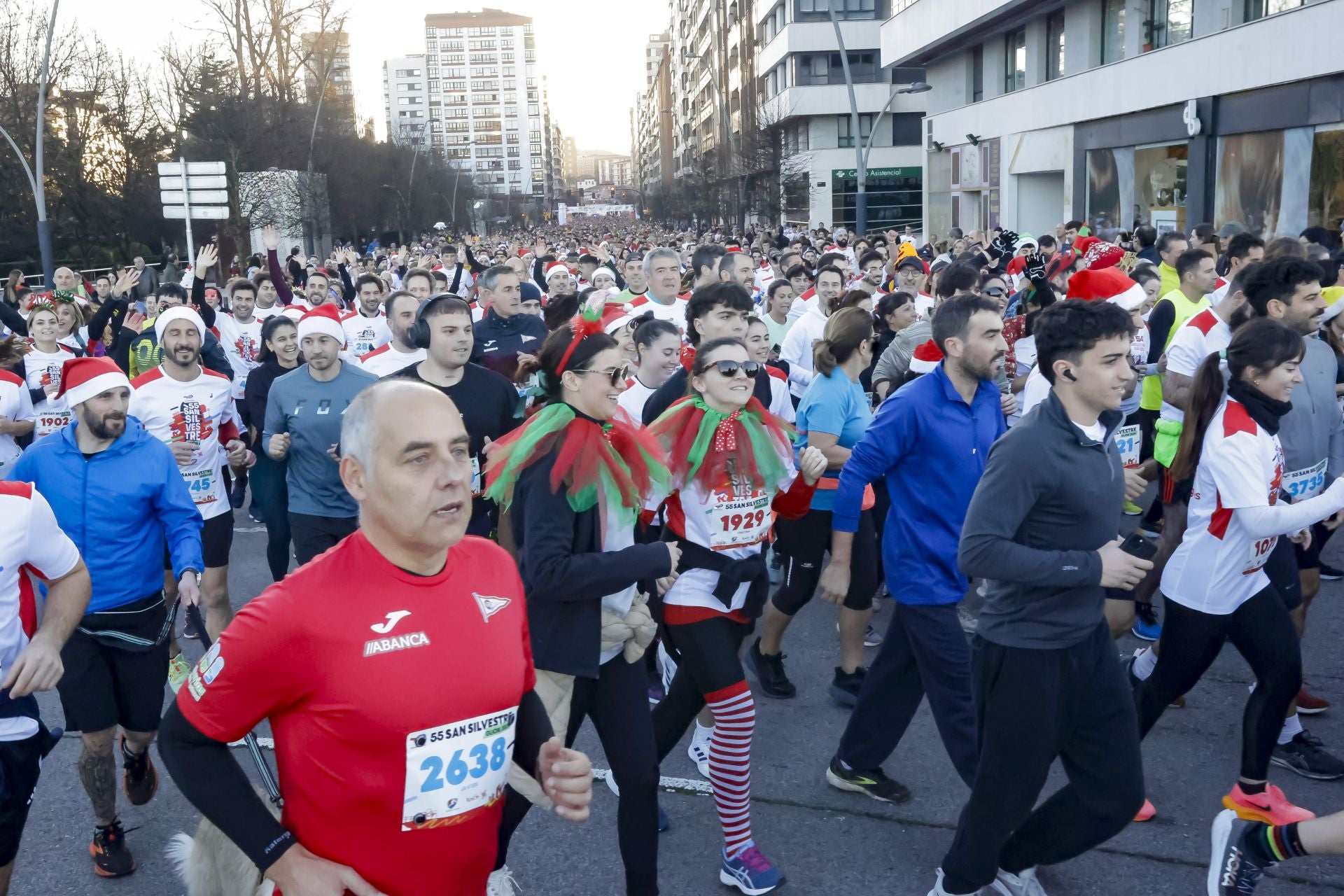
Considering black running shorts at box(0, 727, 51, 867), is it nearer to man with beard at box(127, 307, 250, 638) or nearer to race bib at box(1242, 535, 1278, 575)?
man with beard at box(127, 307, 250, 638)

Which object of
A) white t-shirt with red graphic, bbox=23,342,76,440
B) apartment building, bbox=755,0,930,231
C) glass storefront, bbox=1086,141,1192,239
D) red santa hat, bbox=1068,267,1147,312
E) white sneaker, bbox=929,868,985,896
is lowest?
white sneaker, bbox=929,868,985,896

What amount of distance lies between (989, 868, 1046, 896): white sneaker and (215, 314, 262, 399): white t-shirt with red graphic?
8.09 meters

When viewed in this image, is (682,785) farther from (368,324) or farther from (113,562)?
(368,324)

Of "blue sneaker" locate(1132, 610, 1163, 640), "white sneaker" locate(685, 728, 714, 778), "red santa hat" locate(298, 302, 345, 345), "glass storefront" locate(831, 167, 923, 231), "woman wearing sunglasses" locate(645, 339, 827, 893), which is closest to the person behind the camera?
"woman wearing sunglasses" locate(645, 339, 827, 893)

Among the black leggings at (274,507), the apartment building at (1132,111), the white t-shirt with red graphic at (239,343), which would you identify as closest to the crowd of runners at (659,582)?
the black leggings at (274,507)

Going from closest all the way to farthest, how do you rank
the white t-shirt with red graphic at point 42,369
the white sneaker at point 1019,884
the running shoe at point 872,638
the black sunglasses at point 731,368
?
1. the white sneaker at point 1019,884
2. the black sunglasses at point 731,368
3. the running shoe at point 872,638
4. the white t-shirt with red graphic at point 42,369

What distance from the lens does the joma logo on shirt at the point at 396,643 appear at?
2.22 m

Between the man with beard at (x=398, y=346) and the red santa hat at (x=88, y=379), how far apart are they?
7.69ft

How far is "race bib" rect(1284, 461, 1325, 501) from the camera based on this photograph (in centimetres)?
484

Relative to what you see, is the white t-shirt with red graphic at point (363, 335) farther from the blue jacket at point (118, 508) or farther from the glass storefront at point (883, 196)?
the glass storefront at point (883, 196)

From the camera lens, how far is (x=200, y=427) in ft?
21.5

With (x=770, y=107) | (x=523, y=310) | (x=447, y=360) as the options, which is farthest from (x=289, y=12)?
(x=447, y=360)

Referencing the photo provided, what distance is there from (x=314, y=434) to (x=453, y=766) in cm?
418

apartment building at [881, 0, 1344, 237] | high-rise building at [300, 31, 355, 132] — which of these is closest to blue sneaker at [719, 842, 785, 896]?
apartment building at [881, 0, 1344, 237]
